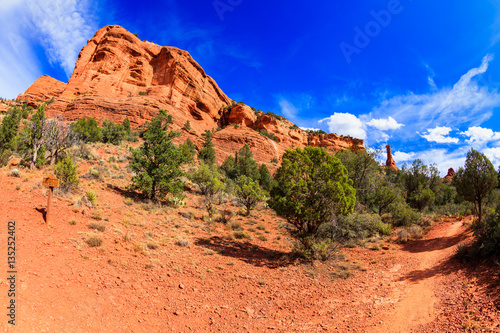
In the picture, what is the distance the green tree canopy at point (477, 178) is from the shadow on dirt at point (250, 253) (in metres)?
12.1

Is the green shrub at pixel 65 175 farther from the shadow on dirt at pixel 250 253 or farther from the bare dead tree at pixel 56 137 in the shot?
the shadow on dirt at pixel 250 253

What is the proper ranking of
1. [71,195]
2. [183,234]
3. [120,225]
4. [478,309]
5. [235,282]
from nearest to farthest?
[478,309], [235,282], [120,225], [71,195], [183,234]

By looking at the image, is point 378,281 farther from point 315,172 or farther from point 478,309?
point 315,172

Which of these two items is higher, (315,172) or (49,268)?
(315,172)

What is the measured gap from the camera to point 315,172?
10.3 metres

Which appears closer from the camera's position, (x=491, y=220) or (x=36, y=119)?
(x=491, y=220)

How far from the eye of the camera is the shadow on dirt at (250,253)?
31.4 feet

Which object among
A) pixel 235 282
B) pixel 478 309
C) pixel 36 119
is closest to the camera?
pixel 478 309

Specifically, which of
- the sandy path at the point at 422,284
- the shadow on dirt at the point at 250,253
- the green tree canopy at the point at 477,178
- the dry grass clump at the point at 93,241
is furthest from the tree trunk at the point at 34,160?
the green tree canopy at the point at 477,178

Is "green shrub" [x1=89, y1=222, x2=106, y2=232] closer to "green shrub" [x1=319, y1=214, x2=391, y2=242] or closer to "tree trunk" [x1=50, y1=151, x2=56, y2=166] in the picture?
"tree trunk" [x1=50, y1=151, x2=56, y2=166]

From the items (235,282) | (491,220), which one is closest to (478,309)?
(491,220)

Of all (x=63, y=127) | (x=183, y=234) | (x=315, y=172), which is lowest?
(x=183, y=234)

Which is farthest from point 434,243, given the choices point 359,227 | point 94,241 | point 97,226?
point 97,226

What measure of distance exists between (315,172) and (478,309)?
646 cm
